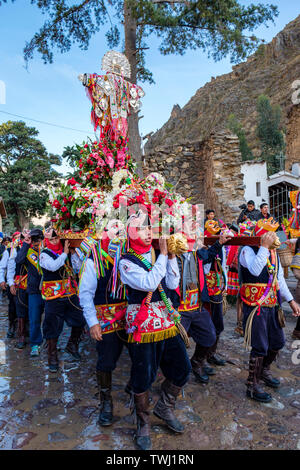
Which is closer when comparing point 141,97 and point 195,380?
point 195,380

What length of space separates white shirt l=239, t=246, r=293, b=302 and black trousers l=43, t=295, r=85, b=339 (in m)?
2.41

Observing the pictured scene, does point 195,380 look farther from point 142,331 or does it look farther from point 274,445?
point 142,331

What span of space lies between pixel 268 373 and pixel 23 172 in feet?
81.2

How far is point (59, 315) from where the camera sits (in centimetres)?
460

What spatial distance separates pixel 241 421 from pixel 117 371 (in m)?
1.81

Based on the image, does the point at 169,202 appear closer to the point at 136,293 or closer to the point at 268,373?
the point at 136,293

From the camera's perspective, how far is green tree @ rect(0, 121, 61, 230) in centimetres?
2500

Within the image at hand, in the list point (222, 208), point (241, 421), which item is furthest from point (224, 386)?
point (222, 208)

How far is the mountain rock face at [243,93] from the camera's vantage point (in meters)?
60.6


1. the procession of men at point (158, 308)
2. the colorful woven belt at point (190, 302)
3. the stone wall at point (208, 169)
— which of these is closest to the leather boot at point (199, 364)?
the procession of men at point (158, 308)

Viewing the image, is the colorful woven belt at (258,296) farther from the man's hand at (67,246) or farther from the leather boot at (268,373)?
the man's hand at (67,246)

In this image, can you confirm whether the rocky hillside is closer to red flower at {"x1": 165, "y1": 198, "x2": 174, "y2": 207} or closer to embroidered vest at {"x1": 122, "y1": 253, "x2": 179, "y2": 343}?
red flower at {"x1": 165, "y1": 198, "x2": 174, "y2": 207}

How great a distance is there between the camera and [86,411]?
10.9 ft
